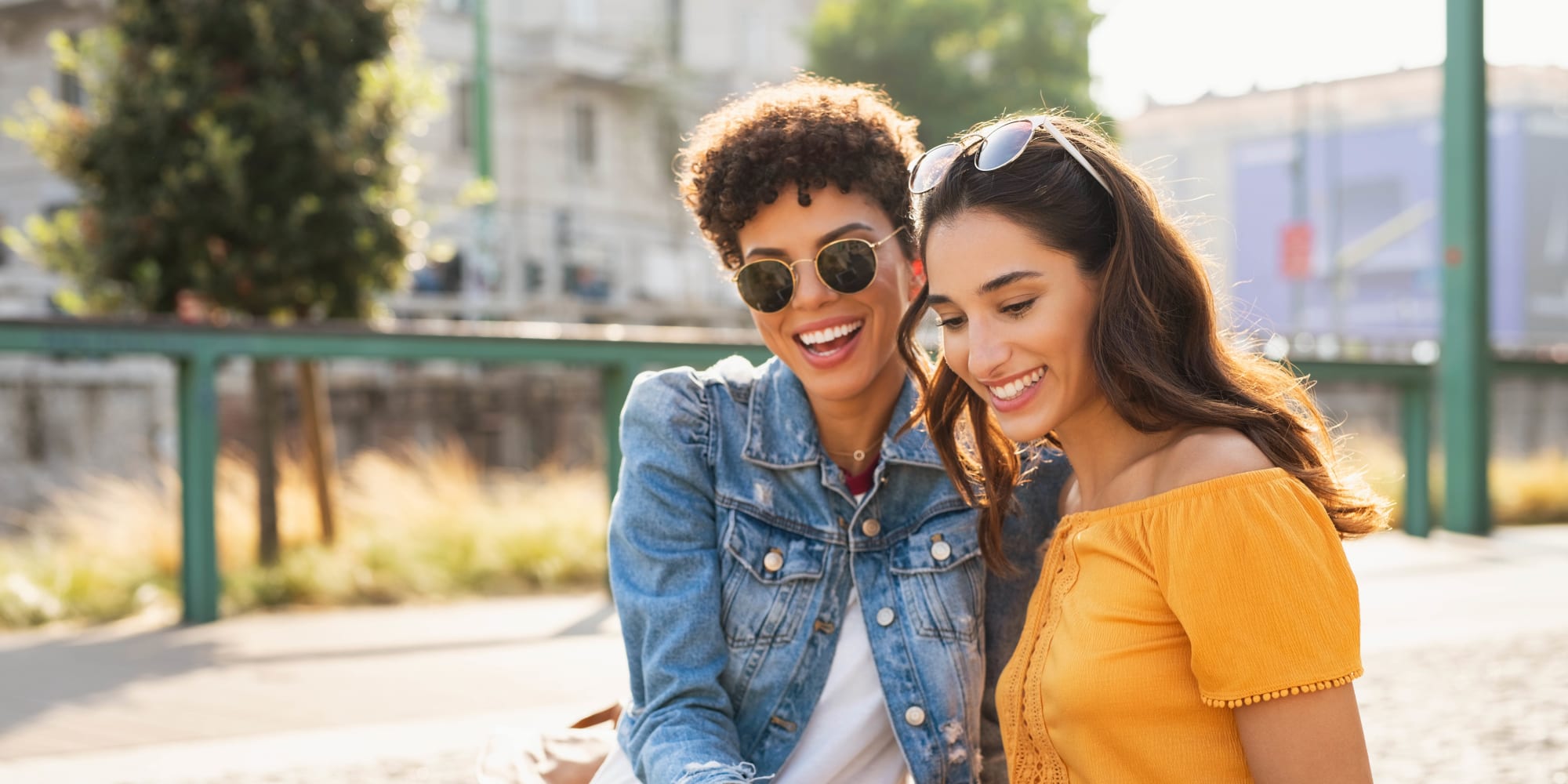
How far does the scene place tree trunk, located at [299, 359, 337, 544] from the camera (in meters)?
7.59

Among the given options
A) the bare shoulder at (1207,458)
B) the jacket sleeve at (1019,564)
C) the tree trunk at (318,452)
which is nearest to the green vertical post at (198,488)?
the tree trunk at (318,452)

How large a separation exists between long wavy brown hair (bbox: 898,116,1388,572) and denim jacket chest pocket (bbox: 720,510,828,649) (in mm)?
632

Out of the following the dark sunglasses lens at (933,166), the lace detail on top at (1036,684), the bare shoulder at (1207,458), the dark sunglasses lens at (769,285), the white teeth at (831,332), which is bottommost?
the lace detail on top at (1036,684)

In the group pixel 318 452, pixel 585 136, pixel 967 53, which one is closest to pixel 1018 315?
pixel 318 452

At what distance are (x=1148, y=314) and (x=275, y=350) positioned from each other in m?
4.70

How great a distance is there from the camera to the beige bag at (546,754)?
2.06 metres

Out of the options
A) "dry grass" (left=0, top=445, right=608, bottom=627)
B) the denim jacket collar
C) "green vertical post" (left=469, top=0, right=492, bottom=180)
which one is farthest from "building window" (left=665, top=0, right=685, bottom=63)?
the denim jacket collar

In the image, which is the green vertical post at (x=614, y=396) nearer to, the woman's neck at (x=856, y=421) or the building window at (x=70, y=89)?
the woman's neck at (x=856, y=421)

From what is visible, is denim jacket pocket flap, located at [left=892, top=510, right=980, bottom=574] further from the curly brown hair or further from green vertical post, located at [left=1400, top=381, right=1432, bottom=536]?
green vertical post, located at [left=1400, top=381, right=1432, bottom=536]

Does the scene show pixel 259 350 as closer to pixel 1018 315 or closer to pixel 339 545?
pixel 339 545

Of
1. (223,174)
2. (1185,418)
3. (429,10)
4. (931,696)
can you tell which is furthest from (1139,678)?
(429,10)

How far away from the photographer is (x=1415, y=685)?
4.31 metres

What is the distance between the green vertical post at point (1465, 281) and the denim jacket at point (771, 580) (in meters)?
7.06

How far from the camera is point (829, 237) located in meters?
2.28
